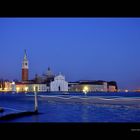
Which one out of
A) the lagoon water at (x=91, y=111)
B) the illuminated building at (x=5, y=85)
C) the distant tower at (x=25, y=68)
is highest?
the distant tower at (x=25, y=68)

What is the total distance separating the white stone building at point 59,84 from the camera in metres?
2.88

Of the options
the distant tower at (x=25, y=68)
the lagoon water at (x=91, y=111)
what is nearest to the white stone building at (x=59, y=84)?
the lagoon water at (x=91, y=111)

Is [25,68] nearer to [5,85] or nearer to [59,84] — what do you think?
[5,85]

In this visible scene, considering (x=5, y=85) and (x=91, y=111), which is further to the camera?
(x=91, y=111)

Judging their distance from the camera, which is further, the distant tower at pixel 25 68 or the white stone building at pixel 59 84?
the white stone building at pixel 59 84

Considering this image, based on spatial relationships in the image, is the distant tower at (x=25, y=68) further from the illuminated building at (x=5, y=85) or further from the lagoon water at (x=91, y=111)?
the lagoon water at (x=91, y=111)

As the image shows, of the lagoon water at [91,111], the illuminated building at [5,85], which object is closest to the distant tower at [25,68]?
the illuminated building at [5,85]

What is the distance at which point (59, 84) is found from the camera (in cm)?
318

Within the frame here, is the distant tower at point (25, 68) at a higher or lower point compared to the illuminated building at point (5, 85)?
higher

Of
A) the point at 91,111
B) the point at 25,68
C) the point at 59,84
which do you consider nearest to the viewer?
the point at 25,68

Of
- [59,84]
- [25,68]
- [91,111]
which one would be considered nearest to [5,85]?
[25,68]
